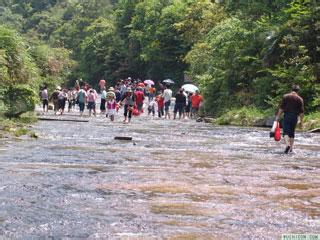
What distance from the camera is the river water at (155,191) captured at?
6.55 m

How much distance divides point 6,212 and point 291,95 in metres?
9.13

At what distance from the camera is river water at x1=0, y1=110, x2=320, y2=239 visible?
21.5 feet

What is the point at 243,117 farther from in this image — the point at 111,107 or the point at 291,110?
the point at 291,110

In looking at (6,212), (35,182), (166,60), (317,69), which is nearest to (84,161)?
(35,182)

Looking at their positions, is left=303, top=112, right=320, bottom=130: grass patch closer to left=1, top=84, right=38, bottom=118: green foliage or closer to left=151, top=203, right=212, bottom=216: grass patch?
left=1, top=84, right=38, bottom=118: green foliage

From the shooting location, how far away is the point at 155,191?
8664 millimetres

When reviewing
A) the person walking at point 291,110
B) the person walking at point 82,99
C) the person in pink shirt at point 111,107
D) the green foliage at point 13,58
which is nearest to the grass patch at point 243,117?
the person in pink shirt at point 111,107

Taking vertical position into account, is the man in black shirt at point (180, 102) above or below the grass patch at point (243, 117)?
above

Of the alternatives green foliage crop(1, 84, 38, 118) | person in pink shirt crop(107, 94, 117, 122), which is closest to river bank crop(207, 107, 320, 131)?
person in pink shirt crop(107, 94, 117, 122)

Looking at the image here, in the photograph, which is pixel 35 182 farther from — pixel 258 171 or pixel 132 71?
pixel 132 71

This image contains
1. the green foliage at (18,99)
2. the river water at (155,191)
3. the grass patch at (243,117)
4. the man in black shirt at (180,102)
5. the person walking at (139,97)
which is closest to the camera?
the river water at (155,191)

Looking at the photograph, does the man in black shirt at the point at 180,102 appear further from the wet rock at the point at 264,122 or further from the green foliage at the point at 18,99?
the green foliage at the point at 18,99

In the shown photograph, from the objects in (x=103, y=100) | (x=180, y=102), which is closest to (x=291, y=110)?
(x=180, y=102)

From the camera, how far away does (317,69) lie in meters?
25.1
